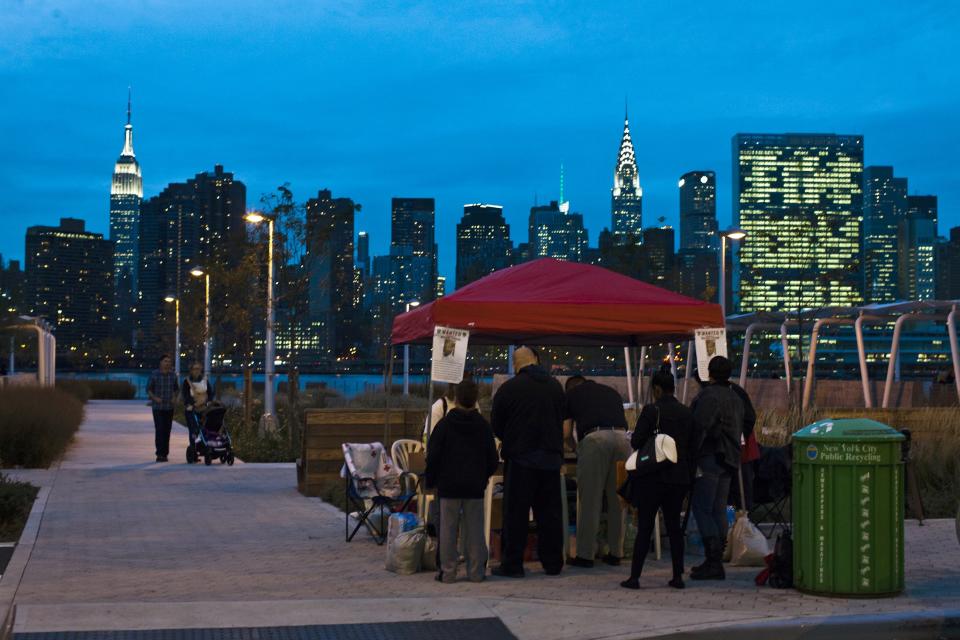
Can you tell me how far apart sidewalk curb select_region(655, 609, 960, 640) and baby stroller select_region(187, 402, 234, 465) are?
49.8 ft

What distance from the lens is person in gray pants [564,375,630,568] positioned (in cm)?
1127

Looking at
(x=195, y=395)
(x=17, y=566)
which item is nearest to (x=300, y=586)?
(x=17, y=566)

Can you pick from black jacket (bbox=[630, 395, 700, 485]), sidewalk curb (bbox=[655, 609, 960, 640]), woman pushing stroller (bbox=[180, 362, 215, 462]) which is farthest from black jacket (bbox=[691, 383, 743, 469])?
woman pushing stroller (bbox=[180, 362, 215, 462])

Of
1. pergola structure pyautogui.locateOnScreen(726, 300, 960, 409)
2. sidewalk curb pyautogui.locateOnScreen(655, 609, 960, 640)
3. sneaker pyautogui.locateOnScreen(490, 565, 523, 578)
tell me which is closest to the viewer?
sidewalk curb pyautogui.locateOnScreen(655, 609, 960, 640)

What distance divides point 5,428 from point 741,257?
28.3m

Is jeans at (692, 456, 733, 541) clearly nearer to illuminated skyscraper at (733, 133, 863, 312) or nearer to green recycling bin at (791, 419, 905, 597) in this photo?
green recycling bin at (791, 419, 905, 597)

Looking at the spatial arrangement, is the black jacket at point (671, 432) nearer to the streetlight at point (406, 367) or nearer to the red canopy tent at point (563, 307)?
the red canopy tent at point (563, 307)

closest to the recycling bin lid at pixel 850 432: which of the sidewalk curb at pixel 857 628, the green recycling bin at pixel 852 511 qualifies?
the green recycling bin at pixel 852 511

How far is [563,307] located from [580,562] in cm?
229

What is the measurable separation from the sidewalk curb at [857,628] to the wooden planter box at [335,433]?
949 centimetres

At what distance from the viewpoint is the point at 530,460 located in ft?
35.1

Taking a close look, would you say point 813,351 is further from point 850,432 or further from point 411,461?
point 850,432

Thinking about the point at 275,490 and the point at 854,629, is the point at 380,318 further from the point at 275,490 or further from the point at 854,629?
the point at 854,629

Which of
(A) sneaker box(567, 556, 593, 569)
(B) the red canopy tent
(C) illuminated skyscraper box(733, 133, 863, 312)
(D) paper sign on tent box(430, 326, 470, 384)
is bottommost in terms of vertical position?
(A) sneaker box(567, 556, 593, 569)
